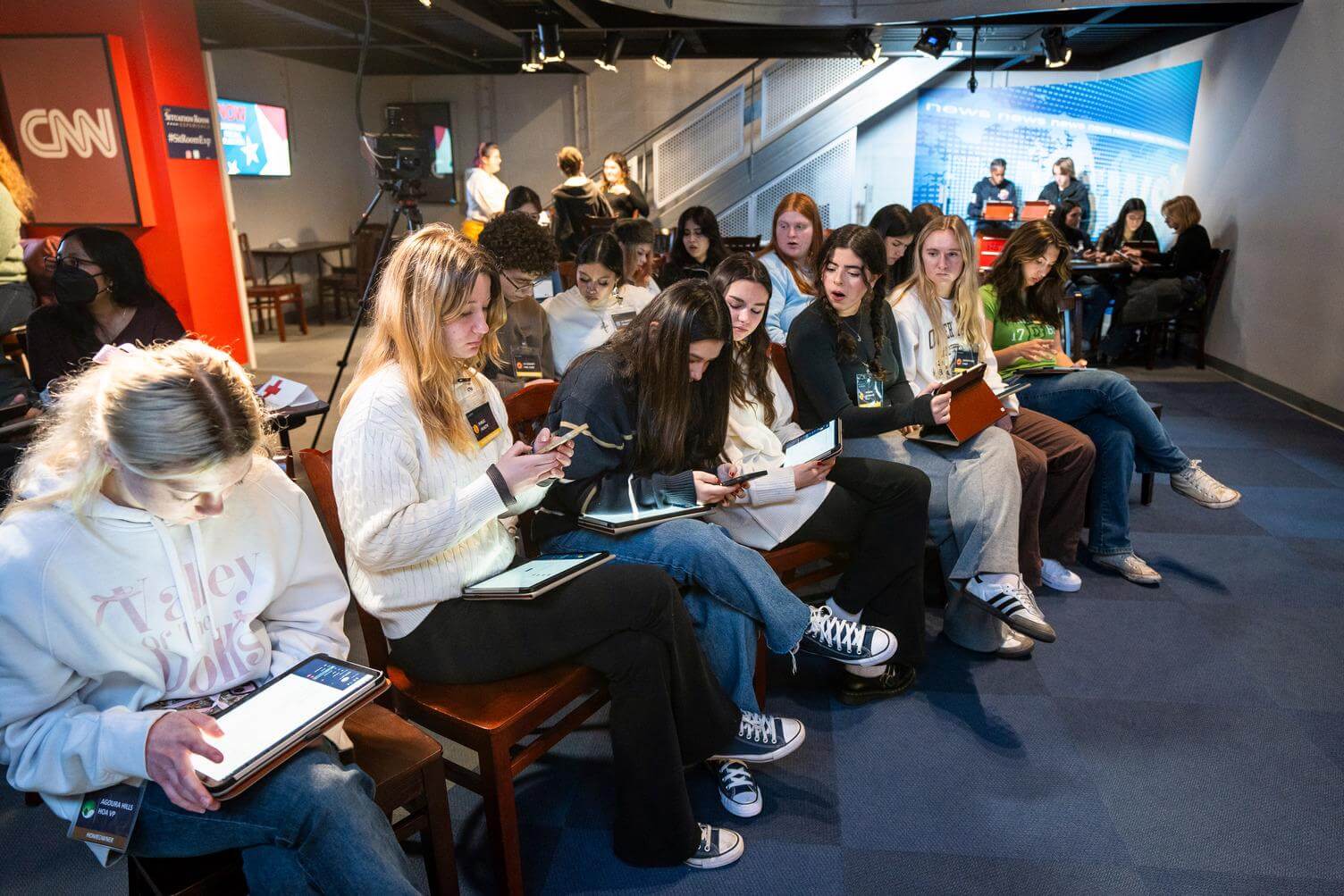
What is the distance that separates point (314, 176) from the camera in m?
9.79

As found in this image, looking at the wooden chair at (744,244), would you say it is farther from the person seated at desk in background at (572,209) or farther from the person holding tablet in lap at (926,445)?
the person holding tablet in lap at (926,445)

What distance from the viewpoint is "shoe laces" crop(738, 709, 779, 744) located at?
199cm

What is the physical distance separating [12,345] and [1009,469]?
13.0 ft

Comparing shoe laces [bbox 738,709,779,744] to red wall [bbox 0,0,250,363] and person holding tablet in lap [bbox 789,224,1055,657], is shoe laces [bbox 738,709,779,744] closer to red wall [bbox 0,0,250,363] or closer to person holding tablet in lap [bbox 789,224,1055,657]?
person holding tablet in lap [bbox 789,224,1055,657]

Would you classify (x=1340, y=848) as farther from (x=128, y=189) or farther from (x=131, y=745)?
(x=128, y=189)

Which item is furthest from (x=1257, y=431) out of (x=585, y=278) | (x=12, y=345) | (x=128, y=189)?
(x=128, y=189)

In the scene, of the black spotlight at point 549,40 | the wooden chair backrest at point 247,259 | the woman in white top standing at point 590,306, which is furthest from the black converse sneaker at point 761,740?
the black spotlight at point 549,40

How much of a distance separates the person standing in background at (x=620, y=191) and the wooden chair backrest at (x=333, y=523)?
5.61m

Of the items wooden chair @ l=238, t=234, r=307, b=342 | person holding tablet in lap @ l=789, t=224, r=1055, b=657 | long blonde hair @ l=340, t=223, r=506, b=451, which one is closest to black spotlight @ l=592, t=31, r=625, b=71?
wooden chair @ l=238, t=234, r=307, b=342

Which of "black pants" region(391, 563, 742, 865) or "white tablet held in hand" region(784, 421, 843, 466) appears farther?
"white tablet held in hand" region(784, 421, 843, 466)

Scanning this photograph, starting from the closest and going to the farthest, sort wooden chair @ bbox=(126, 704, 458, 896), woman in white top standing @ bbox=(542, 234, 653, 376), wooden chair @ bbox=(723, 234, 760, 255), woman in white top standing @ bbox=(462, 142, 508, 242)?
1. wooden chair @ bbox=(126, 704, 458, 896)
2. woman in white top standing @ bbox=(542, 234, 653, 376)
3. wooden chair @ bbox=(723, 234, 760, 255)
4. woman in white top standing @ bbox=(462, 142, 508, 242)

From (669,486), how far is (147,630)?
3.59 feet

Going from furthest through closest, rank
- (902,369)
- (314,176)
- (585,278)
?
1. (314,176)
2. (585,278)
3. (902,369)

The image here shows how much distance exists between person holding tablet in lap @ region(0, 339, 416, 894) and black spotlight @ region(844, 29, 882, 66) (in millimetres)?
8465
